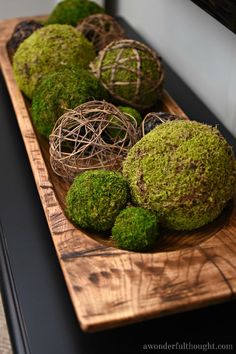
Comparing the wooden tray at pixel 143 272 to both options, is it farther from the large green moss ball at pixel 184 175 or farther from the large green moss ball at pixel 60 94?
the large green moss ball at pixel 60 94

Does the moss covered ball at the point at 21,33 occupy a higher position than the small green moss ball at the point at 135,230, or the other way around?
the moss covered ball at the point at 21,33

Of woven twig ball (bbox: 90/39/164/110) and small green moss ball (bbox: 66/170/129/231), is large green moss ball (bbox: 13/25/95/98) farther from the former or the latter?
small green moss ball (bbox: 66/170/129/231)

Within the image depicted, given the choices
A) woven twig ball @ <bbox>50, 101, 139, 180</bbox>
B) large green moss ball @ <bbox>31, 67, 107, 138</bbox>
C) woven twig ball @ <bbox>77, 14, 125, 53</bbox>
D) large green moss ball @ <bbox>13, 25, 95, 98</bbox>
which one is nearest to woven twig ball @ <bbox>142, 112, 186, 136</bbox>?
woven twig ball @ <bbox>50, 101, 139, 180</bbox>

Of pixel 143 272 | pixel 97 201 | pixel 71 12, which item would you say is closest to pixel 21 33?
pixel 71 12

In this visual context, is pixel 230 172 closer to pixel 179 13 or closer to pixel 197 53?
pixel 197 53

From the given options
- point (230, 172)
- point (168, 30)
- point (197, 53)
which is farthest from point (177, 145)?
point (168, 30)

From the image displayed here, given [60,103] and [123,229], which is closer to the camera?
[123,229]

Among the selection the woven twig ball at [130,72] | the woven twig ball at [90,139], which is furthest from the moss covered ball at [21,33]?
the woven twig ball at [90,139]
